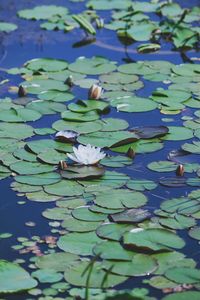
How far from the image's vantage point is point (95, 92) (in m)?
3.88

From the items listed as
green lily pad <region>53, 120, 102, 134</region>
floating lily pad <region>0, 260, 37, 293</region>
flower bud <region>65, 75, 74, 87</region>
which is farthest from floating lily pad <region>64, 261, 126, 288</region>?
flower bud <region>65, 75, 74, 87</region>

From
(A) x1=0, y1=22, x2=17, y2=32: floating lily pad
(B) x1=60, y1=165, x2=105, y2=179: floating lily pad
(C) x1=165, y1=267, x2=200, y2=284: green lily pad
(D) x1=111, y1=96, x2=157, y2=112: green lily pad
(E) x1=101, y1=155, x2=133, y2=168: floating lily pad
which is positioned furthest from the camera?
(A) x1=0, y1=22, x2=17, y2=32: floating lily pad

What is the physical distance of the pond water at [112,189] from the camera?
2.45m

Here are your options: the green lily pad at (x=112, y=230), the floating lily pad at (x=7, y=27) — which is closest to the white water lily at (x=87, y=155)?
the green lily pad at (x=112, y=230)

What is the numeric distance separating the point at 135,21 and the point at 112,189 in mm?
2418

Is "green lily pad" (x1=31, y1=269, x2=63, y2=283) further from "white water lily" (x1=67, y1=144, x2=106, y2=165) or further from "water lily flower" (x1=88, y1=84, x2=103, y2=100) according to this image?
"water lily flower" (x1=88, y1=84, x2=103, y2=100)

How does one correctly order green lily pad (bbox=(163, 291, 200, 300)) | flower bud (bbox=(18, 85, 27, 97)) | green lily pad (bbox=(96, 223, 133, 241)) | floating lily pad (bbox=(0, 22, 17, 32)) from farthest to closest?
1. floating lily pad (bbox=(0, 22, 17, 32))
2. flower bud (bbox=(18, 85, 27, 97))
3. green lily pad (bbox=(96, 223, 133, 241))
4. green lily pad (bbox=(163, 291, 200, 300))

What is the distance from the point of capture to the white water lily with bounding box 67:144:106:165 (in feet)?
10.4

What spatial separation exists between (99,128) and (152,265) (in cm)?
117

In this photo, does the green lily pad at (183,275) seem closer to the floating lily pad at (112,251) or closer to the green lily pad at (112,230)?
the floating lily pad at (112,251)

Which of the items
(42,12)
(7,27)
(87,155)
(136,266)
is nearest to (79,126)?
(87,155)

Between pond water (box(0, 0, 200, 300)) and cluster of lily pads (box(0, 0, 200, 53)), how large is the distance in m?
0.14

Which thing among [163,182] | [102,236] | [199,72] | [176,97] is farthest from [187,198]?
[199,72]

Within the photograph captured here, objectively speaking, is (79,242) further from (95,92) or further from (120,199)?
(95,92)
